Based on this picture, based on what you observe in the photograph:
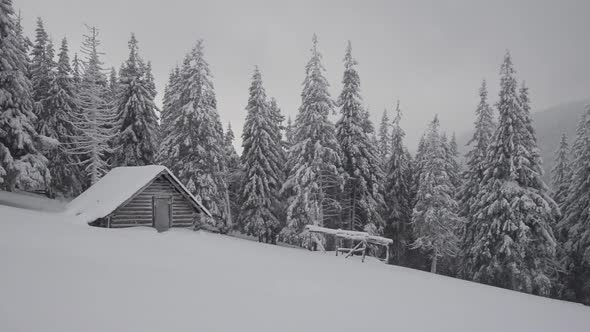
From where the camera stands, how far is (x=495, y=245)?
2516cm

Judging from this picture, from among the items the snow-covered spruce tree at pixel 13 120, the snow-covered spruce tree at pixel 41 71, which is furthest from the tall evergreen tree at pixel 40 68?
the snow-covered spruce tree at pixel 13 120

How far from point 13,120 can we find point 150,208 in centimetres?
990

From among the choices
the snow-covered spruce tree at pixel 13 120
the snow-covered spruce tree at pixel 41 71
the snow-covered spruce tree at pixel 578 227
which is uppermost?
the snow-covered spruce tree at pixel 41 71

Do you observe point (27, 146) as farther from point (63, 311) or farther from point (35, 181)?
point (63, 311)

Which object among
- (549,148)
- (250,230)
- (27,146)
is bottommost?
(250,230)

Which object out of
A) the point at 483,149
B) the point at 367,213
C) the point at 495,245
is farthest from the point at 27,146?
the point at 483,149

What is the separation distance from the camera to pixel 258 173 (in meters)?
32.4

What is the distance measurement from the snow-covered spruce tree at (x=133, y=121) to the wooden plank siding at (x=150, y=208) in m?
11.7

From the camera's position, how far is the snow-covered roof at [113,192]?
18.0 metres

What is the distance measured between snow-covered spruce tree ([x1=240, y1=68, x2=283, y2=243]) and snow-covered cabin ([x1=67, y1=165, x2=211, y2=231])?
9.14 metres

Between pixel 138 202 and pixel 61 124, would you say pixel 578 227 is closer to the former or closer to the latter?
pixel 138 202

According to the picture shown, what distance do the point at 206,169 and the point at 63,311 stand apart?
79.9 feet

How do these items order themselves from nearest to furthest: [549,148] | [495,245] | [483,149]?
[495,245]
[483,149]
[549,148]

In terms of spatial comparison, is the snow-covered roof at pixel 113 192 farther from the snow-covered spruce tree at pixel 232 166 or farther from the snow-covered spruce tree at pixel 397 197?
the snow-covered spruce tree at pixel 397 197
